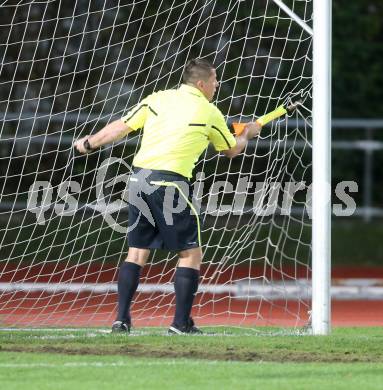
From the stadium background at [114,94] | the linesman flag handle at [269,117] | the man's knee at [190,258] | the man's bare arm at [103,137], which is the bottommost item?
the man's knee at [190,258]

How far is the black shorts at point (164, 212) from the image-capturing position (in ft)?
31.2

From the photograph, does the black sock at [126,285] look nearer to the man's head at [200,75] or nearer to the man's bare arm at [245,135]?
the man's bare arm at [245,135]

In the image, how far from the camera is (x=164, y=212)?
9516 millimetres

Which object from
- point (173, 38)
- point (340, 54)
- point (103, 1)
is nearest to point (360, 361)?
point (173, 38)

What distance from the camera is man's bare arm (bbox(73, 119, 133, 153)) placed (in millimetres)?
9344

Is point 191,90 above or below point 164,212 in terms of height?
above

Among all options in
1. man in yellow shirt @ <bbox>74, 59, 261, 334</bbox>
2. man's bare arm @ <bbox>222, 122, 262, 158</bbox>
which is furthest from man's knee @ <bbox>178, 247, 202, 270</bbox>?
man's bare arm @ <bbox>222, 122, 262, 158</bbox>

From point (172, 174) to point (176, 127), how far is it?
0.35 m

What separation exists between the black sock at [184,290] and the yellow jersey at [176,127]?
2.36 feet

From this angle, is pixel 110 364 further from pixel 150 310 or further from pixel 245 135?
pixel 150 310

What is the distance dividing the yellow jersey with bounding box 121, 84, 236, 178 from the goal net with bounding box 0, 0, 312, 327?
1.16 m

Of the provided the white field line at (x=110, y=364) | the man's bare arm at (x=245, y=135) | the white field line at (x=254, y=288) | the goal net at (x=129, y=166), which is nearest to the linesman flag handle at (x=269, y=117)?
the man's bare arm at (x=245, y=135)

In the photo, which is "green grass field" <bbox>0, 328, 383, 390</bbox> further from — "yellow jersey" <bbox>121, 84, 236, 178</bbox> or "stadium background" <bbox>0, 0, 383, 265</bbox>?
"stadium background" <bbox>0, 0, 383, 265</bbox>

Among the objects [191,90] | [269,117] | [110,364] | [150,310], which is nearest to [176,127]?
[191,90]
